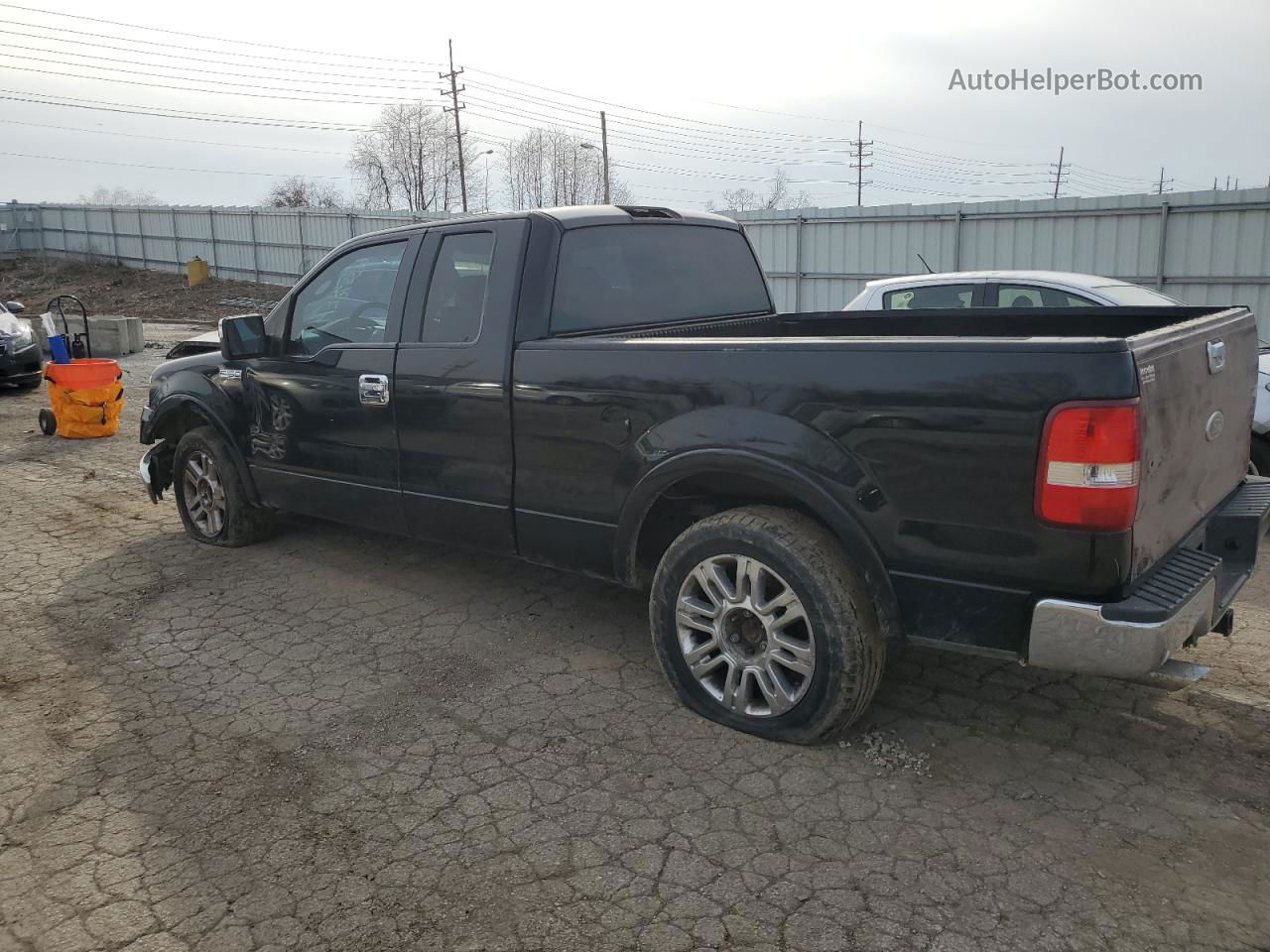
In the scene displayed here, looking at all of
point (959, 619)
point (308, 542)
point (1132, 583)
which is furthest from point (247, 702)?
point (1132, 583)

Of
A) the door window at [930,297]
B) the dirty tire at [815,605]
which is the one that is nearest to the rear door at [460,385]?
the dirty tire at [815,605]

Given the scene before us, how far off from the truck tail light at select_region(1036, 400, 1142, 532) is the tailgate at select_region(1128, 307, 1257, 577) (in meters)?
0.09

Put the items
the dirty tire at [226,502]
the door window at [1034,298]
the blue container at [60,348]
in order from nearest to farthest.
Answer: the dirty tire at [226,502], the door window at [1034,298], the blue container at [60,348]

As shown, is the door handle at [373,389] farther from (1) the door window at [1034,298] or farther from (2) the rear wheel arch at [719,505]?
(1) the door window at [1034,298]

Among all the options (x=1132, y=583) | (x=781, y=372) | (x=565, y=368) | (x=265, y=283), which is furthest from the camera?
(x=265, y=283)

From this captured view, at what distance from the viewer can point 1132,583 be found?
2.97 meters

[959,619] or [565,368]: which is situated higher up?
[565,368]

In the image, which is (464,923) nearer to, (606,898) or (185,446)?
(606,898)

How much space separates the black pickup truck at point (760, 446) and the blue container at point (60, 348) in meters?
6.69

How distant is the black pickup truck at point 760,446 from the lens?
2.93 meters

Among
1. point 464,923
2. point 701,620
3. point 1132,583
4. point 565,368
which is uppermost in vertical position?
point 565,368

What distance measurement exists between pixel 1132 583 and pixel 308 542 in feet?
15.8

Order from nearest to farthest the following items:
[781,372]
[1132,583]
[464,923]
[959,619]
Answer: [464,923] < [1132,583] < [959,619] < [781,372]

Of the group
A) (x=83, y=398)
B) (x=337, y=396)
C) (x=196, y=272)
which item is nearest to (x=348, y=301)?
(x=337, y=396)
